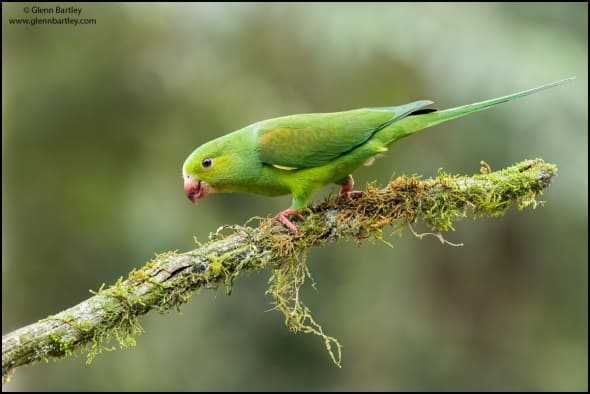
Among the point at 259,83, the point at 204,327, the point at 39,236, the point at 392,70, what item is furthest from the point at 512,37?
the point at 39,236

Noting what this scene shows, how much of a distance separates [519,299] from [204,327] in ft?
16.1

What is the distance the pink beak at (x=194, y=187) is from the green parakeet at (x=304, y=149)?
1.7 inches

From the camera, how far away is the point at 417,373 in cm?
1000

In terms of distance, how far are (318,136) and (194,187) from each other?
3.26 ft

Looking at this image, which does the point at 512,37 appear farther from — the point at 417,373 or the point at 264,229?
the point at 264,229

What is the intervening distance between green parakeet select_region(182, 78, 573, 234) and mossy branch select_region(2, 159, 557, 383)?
37 centimetres

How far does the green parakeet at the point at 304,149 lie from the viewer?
4586 millimetres

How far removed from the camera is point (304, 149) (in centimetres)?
457

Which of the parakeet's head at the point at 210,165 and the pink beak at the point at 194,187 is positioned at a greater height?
the parakeet's head at the point at 210,165

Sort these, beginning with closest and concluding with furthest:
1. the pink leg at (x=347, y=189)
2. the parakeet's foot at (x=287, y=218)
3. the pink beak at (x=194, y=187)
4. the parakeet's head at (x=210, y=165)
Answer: the parakeet's foot at (x=287, y=218) → the pink leg at (x=347, y=189) → the parakeet's head at (x=210, y=165) → the pink beak at (x=194, y=187)

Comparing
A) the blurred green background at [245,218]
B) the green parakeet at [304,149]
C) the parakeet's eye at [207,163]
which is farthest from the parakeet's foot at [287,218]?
the blurred green background at [245,218]

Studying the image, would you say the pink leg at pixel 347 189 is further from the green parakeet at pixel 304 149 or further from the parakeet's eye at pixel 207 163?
the parakeet's eye at pixel 207 163

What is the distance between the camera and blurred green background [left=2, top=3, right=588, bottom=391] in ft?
30.9

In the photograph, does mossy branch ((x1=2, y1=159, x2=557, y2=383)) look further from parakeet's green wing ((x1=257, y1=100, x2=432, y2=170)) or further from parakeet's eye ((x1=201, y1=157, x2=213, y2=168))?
parakeet's eye ((x1=201, y1=157, x2=213, y2=168))
